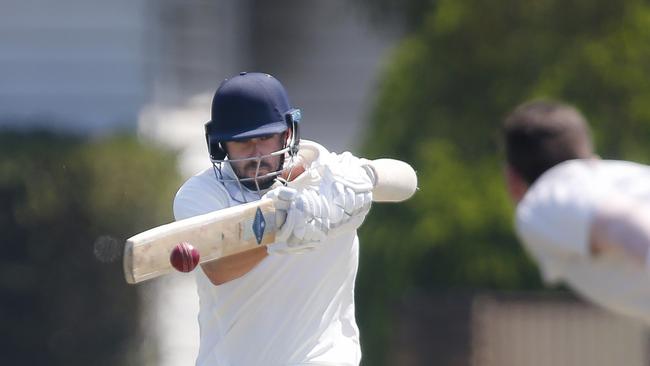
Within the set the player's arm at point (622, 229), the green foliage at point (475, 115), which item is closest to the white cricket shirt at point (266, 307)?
the player's arm at point (622, 229)

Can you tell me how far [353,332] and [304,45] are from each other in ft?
25.3

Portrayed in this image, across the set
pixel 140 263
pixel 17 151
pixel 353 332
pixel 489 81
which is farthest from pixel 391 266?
pixel 140 263

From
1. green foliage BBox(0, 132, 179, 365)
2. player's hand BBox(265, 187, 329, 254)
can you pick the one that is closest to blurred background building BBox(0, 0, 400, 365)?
green foliage BBox(0, 132, 179, 365)

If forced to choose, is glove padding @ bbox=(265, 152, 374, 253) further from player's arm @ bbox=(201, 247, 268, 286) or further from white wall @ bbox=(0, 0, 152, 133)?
white wall @ bbox=(0, 0, 152, 133)

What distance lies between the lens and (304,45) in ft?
40.8

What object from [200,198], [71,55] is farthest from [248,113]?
[71,55]

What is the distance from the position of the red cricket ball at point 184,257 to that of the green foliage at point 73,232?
15.9ft

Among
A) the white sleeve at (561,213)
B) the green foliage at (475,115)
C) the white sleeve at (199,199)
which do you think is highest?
Result: the white sleeve at (561,213)

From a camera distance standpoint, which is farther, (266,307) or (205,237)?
(266,307)

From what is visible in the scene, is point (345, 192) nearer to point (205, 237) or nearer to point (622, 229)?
point (205, 237)

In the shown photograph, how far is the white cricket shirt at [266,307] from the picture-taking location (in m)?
4.66

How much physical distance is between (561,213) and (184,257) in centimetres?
109

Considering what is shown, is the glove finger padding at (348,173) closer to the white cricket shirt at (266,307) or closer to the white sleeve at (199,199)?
the white cricket shirt at (266,307)

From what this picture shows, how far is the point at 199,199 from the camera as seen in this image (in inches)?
183
